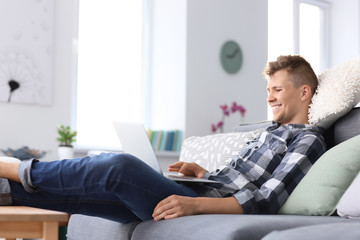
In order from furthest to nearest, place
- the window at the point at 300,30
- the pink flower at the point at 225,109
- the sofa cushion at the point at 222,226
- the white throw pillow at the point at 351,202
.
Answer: the window at the point at 300,30 < the pink flower at the point at 225,109 < the white throw pillow at the point at 351,202 < the sofa cushion at the point at 222,226

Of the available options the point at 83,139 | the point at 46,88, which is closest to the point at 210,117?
the point at 83,139

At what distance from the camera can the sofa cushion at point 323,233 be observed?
2.81 feet

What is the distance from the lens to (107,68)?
4.75 meters

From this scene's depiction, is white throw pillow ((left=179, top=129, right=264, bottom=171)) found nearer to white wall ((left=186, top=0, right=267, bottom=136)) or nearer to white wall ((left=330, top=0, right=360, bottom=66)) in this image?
white wall ((left=186, top=0, right=267, bottom=136))

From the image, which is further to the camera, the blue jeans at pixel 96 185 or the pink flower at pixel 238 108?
the pink flower at pixel 238 108

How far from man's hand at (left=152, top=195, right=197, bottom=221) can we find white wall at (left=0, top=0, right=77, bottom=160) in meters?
2.72

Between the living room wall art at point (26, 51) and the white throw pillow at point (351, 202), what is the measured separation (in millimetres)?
3088

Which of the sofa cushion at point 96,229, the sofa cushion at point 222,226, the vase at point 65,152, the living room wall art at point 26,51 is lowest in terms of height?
the sofa cushion at point 96,229

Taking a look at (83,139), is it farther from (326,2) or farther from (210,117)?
(326,2)

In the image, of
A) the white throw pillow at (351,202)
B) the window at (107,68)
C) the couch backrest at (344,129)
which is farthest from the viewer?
the window at (107,68)

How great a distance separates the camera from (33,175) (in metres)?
1.54

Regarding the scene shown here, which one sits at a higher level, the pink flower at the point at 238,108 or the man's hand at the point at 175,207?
the pink flower at the point at 238,108

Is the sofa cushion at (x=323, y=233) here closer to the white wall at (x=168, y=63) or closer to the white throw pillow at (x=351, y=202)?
the white throw pillow at (x=351, y=202)

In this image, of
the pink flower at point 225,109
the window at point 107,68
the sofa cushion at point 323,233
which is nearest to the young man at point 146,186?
the sofa cushion at point 323,233
